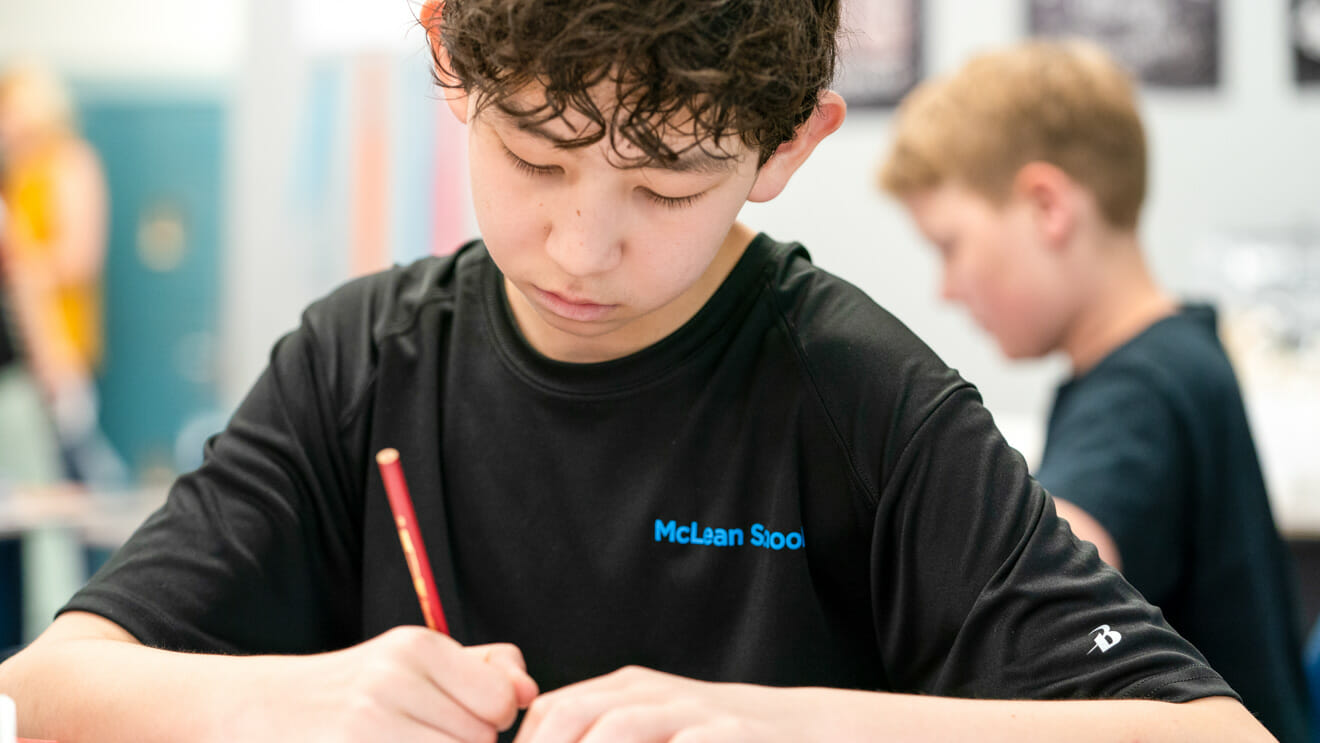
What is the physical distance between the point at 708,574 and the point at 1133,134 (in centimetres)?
81

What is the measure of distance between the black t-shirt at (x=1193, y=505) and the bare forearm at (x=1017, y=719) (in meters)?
0.46

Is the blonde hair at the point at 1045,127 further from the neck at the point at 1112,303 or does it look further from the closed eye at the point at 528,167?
the closed eye at the point at 528,167

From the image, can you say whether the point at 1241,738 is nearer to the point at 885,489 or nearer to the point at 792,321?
the point at 885,489

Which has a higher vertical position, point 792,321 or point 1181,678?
point 792,321

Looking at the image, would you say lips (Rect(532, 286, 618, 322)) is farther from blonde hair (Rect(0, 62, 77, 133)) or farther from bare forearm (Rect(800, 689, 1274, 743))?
blonde hair (Rect(0, 62, 77, 133))

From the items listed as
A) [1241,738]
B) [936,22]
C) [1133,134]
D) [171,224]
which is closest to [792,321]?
[1241,738]

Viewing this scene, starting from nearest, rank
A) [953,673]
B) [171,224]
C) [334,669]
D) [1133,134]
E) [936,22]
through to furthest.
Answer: [334,669], [953,673], [1133,134], [936,22], [171,224]

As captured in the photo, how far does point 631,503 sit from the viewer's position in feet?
2.37

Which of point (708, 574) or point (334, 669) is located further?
point (708, 574)

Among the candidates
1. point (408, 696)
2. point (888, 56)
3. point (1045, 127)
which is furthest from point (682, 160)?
point (888, 56)

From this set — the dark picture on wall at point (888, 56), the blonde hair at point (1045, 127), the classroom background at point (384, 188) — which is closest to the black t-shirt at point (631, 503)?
the blonde hair at point (1045, 127)

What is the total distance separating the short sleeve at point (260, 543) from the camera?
2.23 ft

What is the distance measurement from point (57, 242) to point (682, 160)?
3082mm

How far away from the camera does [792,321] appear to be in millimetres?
721
